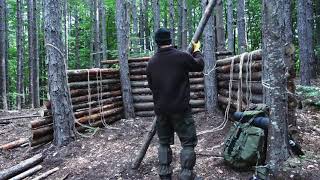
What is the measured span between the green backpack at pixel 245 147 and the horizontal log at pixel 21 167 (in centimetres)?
390

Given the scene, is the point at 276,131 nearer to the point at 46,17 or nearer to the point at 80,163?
the point at 80,163

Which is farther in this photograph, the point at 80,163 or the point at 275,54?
the point at 80,163

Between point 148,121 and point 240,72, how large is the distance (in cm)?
331

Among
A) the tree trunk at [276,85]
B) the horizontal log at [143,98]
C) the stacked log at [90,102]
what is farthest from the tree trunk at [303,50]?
the tree trunk at [276,85]

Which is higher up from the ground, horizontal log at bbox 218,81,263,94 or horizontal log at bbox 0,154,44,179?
horizontal log at bbox 218,81,263,94

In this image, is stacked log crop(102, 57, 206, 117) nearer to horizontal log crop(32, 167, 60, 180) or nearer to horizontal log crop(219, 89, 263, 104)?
horizontal log crop(219, 89, 263, 104)

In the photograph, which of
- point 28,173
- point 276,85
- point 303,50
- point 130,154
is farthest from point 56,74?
point 303,50

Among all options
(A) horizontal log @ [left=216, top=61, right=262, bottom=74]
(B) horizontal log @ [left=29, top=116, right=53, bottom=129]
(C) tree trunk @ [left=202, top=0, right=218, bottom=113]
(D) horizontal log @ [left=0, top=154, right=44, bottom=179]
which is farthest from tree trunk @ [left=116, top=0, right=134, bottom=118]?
(D) horizontal log @ [left=0, top=154, right=44, bottom=179]

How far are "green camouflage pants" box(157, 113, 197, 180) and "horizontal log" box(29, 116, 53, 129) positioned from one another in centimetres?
354

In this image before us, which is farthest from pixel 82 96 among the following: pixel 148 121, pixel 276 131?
pixel 276 131

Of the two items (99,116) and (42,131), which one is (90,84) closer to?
(99,116)

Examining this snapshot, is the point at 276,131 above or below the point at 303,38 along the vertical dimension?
below

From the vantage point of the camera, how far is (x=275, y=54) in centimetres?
492

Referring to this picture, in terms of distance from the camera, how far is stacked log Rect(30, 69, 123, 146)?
26.8 ft
